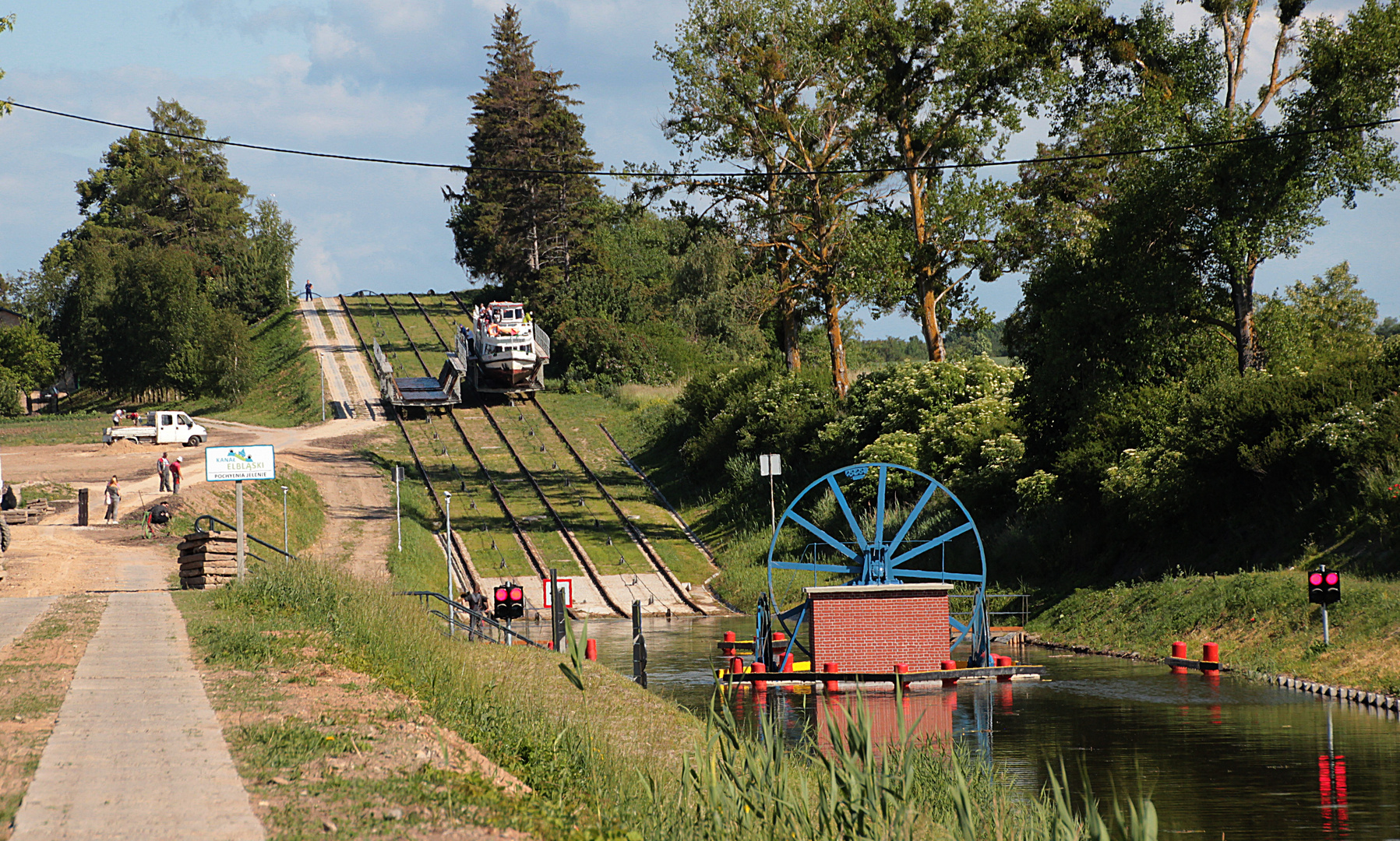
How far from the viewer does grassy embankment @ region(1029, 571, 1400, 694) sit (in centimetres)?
1938

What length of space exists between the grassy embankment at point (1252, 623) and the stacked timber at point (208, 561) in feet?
57.8

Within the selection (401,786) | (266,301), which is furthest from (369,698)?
(266,301)

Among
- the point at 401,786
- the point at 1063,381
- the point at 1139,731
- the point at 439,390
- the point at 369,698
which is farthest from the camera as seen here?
the point at 439,390

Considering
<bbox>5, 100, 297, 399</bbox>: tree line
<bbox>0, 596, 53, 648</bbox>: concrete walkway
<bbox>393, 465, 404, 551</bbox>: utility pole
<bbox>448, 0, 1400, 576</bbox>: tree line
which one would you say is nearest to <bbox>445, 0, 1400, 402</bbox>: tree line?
<bbox>448, 0, 1400, 576</bbox>: tree line

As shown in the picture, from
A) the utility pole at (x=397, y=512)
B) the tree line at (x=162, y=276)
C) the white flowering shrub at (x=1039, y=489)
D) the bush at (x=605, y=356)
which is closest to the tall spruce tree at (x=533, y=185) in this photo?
the bush at (x=605, y=356)

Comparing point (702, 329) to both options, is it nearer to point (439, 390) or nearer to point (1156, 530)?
point (439, 390)

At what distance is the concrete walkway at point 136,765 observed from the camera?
7.36m

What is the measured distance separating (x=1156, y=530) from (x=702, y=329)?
51458 millimetres

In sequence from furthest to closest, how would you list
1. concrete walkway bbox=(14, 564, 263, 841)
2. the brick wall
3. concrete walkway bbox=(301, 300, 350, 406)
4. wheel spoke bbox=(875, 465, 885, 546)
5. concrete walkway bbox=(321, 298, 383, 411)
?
concrete walkway bbox=(301, 300, 350, 406) < concrete walkway bbox=(321, 298, 383, 411) < wheel spoke bbox=(875, 465, 885, 546) < the brick wall < concrete walkway bbox=(14, 564, 263, 841)

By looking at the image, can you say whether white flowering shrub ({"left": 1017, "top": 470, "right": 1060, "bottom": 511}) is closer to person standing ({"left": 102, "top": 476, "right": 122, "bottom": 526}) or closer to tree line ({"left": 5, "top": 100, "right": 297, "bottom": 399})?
person standing ({"left": 102, "top": 476, "right": 122, "bottom": 526})

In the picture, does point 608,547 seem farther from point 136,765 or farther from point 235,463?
point 136,765

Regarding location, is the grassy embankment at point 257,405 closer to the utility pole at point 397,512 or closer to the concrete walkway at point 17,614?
the utility pole at point 397,512

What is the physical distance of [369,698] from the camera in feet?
39.8

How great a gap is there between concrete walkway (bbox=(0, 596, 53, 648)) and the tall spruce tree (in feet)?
162
